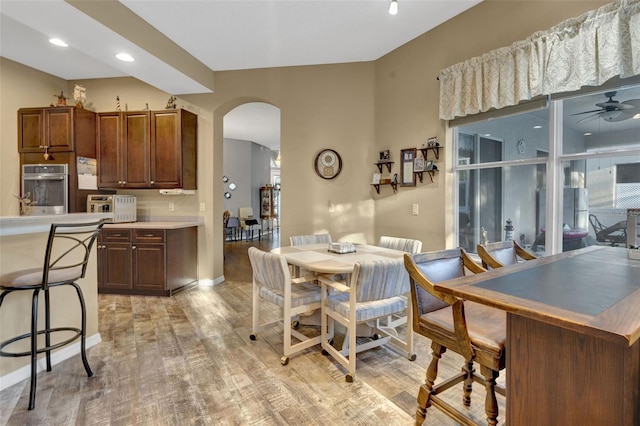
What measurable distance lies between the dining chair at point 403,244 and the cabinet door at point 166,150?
2781 millimetres

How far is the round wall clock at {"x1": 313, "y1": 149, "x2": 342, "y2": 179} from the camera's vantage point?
13.6 ft

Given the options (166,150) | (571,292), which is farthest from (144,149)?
(571,292)

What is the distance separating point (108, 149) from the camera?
4.27 meters

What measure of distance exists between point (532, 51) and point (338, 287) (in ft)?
7.66

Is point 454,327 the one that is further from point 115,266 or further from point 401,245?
point 115,266

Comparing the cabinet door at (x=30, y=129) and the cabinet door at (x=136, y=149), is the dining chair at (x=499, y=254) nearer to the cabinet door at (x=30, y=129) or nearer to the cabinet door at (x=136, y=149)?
the cabinet door at (x=136, y=149)

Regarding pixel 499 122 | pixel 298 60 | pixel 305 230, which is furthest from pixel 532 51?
pixel 305 230

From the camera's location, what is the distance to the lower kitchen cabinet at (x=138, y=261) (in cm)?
390

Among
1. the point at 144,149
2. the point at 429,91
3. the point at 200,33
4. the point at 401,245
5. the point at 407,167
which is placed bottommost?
the point at 401,245

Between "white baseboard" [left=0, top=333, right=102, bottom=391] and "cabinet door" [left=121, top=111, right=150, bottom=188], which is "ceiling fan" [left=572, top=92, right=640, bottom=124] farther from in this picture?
"cabinet door" [left=121, top=111, right=150, bottom=188]

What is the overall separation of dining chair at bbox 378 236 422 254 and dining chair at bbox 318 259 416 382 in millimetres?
652

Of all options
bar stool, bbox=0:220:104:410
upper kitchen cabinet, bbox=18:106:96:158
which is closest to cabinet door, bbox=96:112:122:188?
upper kitchen cabinet, bbox=18:106:96:158

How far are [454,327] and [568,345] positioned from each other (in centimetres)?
40

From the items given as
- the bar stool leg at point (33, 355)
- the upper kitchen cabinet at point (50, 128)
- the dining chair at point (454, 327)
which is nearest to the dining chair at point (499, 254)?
the dining chair at point (454, 327)
